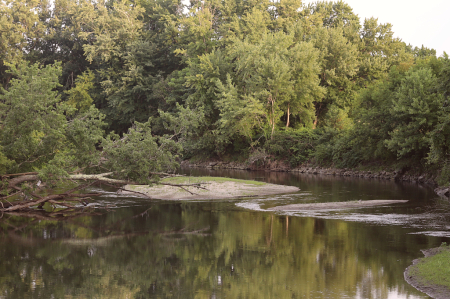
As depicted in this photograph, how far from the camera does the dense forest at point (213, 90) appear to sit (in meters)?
23.8

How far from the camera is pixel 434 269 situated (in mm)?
12906

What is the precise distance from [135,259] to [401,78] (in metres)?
36.7

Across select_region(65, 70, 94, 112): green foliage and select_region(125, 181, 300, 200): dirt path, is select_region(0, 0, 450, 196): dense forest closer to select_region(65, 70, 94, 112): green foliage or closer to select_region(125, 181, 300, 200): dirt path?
select_region(65, 70, 94, 112): green foliage

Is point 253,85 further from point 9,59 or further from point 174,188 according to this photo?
point 9,59

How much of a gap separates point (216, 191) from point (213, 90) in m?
32.0

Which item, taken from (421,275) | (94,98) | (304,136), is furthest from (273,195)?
(94,98)

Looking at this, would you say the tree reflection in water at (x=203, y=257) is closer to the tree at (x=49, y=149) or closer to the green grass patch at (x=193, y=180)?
the tree at (x=49, y=149)

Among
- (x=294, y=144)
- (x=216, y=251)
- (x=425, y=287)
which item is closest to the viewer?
(x=425, y=287)

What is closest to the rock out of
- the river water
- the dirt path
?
the river water

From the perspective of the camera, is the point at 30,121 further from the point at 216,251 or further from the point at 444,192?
the point at 444,192

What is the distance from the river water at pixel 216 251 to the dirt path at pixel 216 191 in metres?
3.31

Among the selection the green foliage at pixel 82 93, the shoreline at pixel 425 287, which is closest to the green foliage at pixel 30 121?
the shoreline at pixel 425 287

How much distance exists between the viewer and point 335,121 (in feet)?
188

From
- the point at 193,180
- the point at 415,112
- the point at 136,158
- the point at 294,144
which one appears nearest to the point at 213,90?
the point at 294,144
